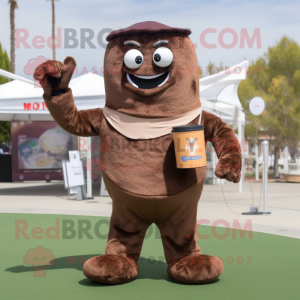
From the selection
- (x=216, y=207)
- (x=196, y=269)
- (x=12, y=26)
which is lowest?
(x=216, y=207)

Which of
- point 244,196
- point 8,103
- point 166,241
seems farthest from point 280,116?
point 166,241

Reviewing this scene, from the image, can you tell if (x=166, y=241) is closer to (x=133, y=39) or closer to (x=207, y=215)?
(x=133, y=39)

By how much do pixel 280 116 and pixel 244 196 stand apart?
8237mm

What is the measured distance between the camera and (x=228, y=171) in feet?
11.8

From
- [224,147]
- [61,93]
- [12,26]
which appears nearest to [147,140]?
[224,147]

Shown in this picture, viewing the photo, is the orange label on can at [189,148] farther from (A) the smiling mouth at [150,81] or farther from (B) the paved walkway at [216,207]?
(B) the paved walkway at [216,207]

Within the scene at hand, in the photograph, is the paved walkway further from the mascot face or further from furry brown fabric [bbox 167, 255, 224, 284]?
the mascot face

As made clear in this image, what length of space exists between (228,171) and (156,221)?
Result: 2.71 ft

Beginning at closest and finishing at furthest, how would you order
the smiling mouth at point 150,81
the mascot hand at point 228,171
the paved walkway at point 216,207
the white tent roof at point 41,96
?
the mascot hand at point 228,171
the smiling mouth at point 150,81
the paved walkway at point 216,207
the white tent roof at point 41,96

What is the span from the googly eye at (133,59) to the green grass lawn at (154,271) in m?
1.84

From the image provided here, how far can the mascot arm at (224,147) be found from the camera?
142 inches

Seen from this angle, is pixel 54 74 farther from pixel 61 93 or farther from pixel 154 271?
pixel 154 271

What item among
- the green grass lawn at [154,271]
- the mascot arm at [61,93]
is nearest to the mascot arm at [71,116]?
the mascot arm at [61,93]

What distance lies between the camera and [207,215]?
26.9ft
